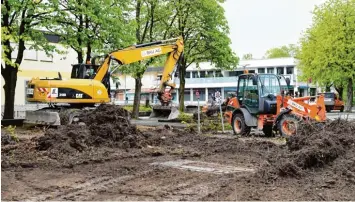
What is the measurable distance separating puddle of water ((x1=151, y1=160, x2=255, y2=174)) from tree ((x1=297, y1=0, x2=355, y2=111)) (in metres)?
33.9

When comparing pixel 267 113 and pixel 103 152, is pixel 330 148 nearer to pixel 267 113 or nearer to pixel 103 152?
pixel 103 152

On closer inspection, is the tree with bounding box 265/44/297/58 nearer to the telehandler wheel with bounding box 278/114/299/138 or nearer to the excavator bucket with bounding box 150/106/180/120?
the excavator bucket with bounding box 150/106/180/120

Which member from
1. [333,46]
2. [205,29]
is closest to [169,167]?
[205,29]

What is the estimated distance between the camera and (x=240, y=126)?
60.8ft

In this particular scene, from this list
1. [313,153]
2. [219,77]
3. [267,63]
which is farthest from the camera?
[219,77]

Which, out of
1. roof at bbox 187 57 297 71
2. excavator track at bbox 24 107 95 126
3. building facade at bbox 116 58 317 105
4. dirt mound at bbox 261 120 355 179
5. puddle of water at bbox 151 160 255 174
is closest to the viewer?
dirt mound at bbox 261 120 355 179

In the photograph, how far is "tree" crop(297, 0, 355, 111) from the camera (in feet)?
137

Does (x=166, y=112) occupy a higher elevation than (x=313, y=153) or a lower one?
higher

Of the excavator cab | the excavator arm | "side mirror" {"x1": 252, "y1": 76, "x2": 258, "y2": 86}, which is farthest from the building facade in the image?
"side mirror" {"x1": 252, "y1": 76, "x2": 258, "y2": 86}

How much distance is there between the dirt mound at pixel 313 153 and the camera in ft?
27.5

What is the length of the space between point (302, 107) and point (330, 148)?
24.8ft

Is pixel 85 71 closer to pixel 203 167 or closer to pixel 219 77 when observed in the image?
pixel 203 167

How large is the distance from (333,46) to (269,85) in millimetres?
26604

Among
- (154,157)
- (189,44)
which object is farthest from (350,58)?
(154,157)
